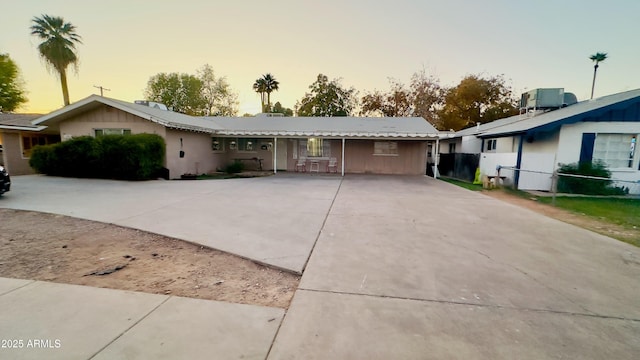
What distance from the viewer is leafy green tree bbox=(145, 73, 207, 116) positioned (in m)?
37.2

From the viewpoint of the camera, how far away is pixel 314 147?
671 inches

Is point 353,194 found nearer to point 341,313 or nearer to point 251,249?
point 251,249

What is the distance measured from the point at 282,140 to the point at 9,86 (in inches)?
1160

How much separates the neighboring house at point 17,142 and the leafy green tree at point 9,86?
16.9m

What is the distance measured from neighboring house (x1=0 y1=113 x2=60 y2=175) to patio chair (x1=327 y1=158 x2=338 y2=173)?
15.6m

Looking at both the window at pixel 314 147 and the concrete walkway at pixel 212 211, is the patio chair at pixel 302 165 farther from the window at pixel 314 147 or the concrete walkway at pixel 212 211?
the concrete walkway at pixel 212 211

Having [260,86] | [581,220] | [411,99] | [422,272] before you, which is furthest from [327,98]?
[422,272]

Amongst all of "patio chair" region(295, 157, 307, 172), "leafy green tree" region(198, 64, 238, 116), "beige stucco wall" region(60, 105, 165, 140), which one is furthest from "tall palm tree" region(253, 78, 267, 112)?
"beige stucco wall" region(60, 105, 165, 140)

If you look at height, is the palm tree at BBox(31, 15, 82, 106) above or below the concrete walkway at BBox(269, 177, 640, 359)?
above

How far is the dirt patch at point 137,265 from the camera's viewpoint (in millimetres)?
2762

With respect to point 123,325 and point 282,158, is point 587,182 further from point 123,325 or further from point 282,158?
point 282,158

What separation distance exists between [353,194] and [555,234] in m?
5.34

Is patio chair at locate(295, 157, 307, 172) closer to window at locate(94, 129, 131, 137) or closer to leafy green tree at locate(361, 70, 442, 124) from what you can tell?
window at locate(94, 129, 131, 137)

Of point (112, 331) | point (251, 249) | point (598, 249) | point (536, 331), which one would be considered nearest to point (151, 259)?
point (251, 249)
